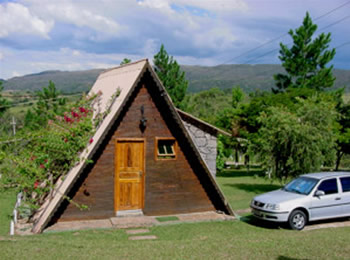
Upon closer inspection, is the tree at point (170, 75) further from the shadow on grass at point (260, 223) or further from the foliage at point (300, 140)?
the shadow on grass at point (260, 223)

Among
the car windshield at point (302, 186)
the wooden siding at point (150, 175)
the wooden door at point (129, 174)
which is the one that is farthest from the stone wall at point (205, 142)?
the car windshield at point (302, 186)

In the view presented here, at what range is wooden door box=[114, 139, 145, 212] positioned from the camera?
1254cm

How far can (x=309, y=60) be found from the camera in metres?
45.0

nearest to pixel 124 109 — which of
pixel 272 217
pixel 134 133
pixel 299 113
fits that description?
pixel 134 133

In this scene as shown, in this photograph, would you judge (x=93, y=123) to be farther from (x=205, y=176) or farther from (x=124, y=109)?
(x=205, y=176)

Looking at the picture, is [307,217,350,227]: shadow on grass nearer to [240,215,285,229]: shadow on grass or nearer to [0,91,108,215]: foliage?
[240,215,285,229]: shadow on grass

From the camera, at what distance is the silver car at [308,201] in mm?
11422

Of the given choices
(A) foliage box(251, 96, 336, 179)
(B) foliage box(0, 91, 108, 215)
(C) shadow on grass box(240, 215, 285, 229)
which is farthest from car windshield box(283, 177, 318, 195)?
(B) foliage box(0, 91, 108, 215)

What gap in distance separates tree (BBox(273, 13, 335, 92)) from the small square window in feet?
112

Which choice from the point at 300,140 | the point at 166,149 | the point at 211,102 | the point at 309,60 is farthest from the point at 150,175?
the point at 211,102

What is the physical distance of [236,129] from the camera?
33.0 metres

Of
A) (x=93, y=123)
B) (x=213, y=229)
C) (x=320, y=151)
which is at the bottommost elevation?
(x=213, y=229)

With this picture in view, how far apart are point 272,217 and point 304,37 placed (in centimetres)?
3754

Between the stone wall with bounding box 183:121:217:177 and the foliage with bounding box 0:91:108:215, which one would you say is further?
the stone wall with bounding box 183:121:217:177
